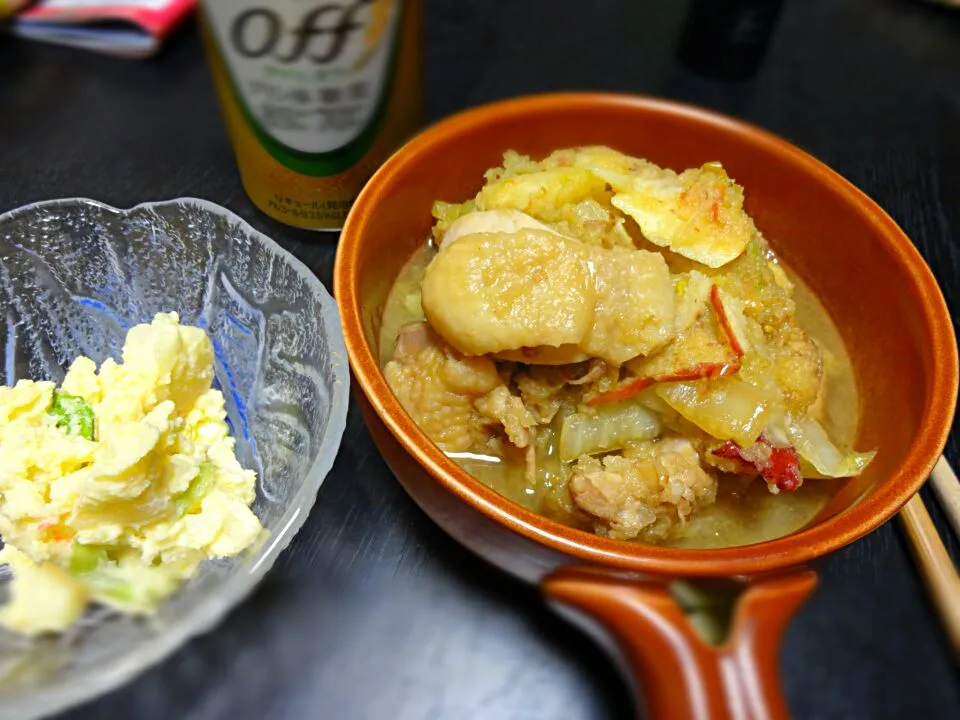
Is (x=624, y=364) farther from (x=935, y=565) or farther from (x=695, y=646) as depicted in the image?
(x=935, y=565)

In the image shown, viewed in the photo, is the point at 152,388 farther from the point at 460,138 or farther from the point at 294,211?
the point at 460,138

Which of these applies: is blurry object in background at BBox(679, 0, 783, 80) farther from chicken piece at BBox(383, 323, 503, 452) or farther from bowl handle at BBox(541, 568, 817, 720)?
bowl handle at BBox(541, 568, 817, 720)

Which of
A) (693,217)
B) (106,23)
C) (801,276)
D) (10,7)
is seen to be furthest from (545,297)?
(10,7)

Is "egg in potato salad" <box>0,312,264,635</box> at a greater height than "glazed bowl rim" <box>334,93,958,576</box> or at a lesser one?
lesser


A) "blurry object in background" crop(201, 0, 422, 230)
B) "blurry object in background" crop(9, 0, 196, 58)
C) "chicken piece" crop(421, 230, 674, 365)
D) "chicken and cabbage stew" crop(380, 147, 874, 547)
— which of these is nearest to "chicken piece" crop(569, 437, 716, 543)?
"chicken and cabbage stew" crop(380, 147, 874, 547)

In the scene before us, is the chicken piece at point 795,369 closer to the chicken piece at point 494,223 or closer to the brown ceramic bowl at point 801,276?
the brown ceramic bowl at point 801,276

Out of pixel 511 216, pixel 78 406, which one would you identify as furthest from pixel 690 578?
pixel 78 406

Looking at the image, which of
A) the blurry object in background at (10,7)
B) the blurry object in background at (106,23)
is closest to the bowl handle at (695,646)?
the blurry object in background at (106,23)

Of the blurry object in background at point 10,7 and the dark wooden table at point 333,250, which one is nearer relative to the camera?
the dark wooden table at point 333,250
